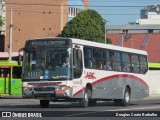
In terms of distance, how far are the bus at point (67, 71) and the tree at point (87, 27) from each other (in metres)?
61.9

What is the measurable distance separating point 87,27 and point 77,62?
Answer: 219ft

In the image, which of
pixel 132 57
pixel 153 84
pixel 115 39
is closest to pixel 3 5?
pixel 115 39

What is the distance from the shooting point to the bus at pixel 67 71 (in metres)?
24.6

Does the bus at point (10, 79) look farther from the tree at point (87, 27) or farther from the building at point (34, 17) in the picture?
the building at point (34, 17)

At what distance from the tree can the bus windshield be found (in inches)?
2560

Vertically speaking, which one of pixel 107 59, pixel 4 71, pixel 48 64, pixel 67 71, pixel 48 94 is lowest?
pixel 4 71

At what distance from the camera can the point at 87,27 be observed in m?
91.8

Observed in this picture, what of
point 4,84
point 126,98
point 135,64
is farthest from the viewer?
point 4,84

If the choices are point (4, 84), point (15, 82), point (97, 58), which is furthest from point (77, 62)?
point (4, 84)

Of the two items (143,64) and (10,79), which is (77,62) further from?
(10,79)

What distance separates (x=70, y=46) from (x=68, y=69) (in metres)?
1.07

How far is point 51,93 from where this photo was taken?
24516 mm

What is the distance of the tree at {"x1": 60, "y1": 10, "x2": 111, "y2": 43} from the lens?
91.1 m

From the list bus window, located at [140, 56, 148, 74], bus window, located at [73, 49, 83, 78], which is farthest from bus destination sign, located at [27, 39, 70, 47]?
bus window, located at [140, 56, 148, 74]
